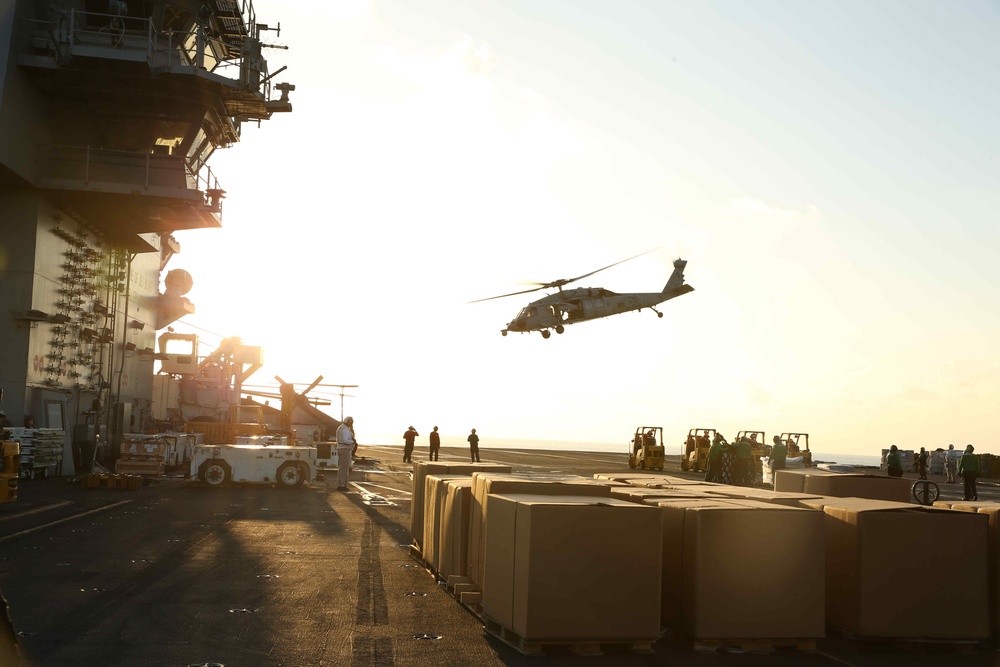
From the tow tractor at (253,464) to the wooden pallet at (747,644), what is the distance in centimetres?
1978

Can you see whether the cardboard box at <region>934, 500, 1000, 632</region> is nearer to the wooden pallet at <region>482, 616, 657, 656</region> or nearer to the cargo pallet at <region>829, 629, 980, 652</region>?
the cargo pallet at <region>829, 629, 980, 652</region>

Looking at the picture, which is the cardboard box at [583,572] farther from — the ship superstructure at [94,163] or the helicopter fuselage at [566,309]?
the helicopter fuselage at [566,309]

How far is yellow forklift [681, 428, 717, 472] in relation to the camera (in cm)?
4678

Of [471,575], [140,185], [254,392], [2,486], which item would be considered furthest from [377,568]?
[254,392]

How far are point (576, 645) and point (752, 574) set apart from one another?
6.18 ft

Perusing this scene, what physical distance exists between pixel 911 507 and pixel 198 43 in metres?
31.3

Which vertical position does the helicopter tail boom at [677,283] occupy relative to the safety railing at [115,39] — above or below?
below

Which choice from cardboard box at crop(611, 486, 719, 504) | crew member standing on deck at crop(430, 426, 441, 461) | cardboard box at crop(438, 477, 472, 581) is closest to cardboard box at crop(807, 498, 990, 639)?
cardboard box at crop(611, 486, 719, 504)

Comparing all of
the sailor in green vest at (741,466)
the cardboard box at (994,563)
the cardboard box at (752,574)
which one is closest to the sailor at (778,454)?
the sailor in green vest at (741,466)

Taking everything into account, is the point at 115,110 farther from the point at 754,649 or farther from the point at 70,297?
the point at 754,649

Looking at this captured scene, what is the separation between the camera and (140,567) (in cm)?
1295

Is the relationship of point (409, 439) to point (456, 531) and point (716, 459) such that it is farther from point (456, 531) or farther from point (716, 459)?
point (456, 531)

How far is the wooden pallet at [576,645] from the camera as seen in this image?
8.50m

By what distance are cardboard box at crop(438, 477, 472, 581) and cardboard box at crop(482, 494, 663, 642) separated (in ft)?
7.51
